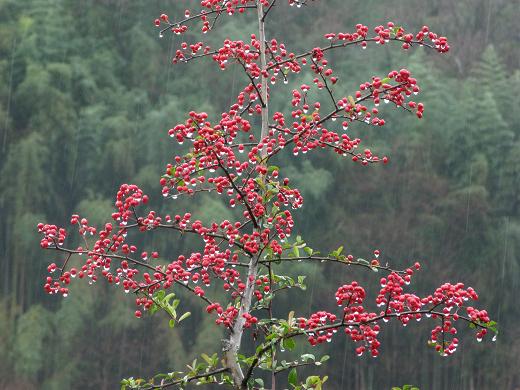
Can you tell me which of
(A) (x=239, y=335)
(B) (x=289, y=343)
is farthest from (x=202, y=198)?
(B) (x=289, y=343)

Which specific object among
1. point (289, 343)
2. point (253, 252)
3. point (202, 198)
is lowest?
point (289, 343)

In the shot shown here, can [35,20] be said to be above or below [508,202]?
above

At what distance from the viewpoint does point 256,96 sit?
2.06 meters

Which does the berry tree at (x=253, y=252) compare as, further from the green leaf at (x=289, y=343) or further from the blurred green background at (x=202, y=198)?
the blurred green background at (x=202, y=198)

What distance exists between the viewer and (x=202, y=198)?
12.3 meters

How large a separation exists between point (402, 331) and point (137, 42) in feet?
19.9

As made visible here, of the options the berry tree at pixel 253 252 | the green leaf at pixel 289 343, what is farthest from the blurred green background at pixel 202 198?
the green leaf at pixel 289 343

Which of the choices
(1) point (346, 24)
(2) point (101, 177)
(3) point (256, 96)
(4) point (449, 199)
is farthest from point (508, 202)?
(3) point (256, 96)

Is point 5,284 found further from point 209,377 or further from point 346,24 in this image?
point 209,377

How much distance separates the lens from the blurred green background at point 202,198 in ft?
39.8

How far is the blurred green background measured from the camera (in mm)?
12133

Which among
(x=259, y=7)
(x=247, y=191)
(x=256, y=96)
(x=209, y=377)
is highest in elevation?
(x=259, y=7)

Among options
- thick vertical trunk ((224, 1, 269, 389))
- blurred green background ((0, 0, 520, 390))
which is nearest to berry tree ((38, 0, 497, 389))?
thick vertical trunk ((224, 1, 269, 389))

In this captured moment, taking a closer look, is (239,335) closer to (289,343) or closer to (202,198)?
(289,343)
